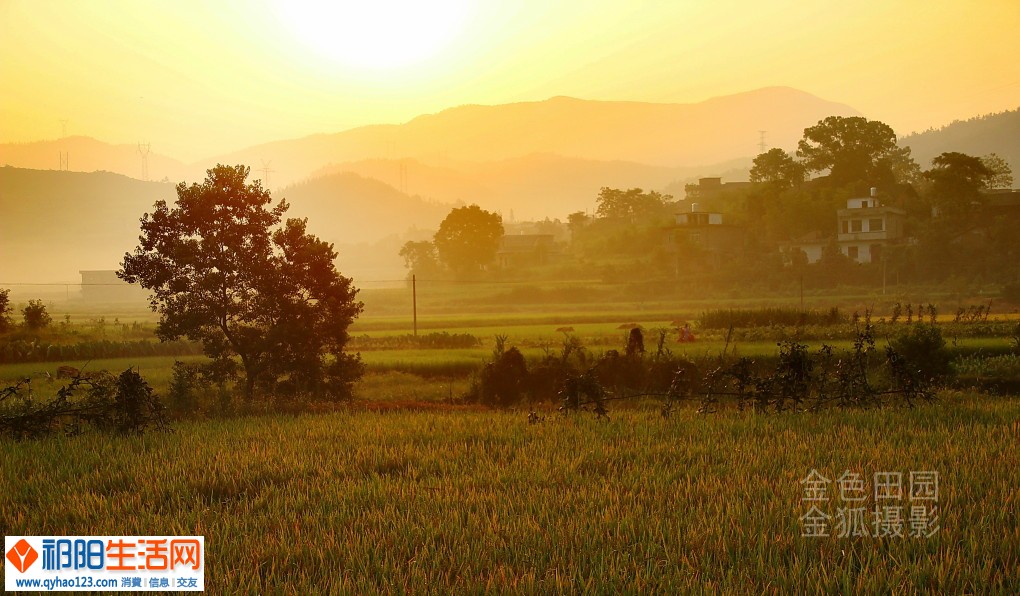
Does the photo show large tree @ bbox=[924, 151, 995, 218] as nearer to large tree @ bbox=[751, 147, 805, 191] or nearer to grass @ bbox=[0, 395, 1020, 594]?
large tree @ bbox=[751, 147, 805, 191]

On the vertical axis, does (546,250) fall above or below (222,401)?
above

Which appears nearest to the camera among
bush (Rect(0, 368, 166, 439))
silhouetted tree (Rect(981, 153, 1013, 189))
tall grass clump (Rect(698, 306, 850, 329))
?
bush (Rect(0, 368, 166, 439))

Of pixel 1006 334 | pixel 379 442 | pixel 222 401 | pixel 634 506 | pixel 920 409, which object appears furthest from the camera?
pixel 1006 334

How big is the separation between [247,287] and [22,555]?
15.9m

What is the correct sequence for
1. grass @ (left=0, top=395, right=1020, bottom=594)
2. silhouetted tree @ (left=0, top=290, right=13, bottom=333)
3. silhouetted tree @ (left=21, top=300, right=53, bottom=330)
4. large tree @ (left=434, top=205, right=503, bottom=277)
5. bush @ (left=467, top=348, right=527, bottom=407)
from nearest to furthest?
grass @ (left=0, top=395, right=1020, bottom=594), bush @ (left=467, top=348, right=527, bottom=407), silhouetted tree @ (left=0, top=290, right=13, bottom=333), silhouetted tree @ (left=21, top=300, right=53, bottom=330), large tree @ (left=434, top=205, right=503, bottom=277)

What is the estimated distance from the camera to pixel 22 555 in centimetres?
790

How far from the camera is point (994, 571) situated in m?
7.22

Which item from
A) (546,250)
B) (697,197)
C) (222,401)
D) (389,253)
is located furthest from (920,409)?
(389,253)

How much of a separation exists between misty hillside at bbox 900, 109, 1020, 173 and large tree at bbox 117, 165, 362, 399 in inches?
5667

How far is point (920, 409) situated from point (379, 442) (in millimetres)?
11032

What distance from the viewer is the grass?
23.3 feet

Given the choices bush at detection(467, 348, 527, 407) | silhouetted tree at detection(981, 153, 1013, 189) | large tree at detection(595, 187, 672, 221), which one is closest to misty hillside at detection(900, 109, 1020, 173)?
silhouetted tree at detection(981, 153, 1013, 189)

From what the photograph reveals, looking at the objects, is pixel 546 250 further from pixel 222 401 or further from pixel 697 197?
pixel 222 401

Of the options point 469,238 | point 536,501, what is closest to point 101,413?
point 536,501
